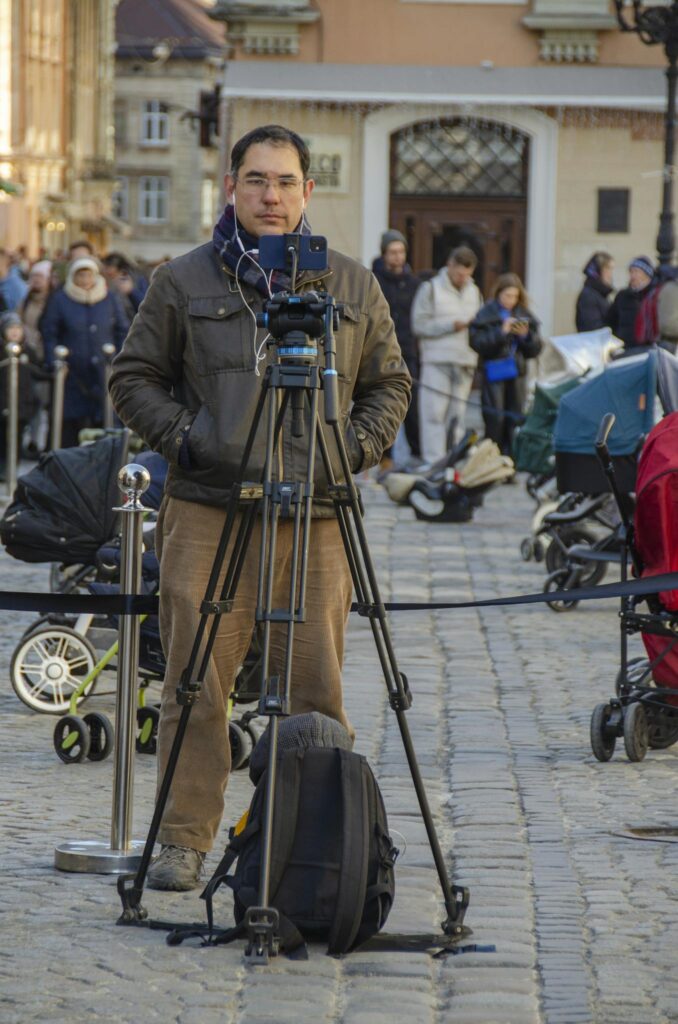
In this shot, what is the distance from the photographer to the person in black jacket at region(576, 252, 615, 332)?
2188cm

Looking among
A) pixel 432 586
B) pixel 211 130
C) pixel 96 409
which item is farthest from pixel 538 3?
pixel 432 586

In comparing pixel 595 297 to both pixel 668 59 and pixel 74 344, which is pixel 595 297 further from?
pixel 74 344

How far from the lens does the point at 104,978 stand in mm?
5191

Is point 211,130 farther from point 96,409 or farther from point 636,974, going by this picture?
point 636,974

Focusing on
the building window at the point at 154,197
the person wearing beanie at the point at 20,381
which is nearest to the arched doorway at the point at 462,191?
the person wearing beanie at the point at 20,381

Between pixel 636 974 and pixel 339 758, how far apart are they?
914 mm

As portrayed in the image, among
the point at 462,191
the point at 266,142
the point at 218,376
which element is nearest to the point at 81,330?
the point at 462,191

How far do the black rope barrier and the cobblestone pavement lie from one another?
78 cm

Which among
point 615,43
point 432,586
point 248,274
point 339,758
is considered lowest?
point 432,586

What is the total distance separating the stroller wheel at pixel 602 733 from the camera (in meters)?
8.23

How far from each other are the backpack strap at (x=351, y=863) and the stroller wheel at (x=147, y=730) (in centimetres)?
301

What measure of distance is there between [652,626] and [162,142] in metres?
92.2

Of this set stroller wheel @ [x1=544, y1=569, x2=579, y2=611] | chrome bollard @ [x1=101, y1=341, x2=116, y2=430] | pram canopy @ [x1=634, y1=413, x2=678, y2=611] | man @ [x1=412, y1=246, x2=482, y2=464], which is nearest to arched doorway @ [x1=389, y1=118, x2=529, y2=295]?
man @ [x1=412, y1=246, x2=482, y2=464]

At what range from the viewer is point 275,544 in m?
5.48
